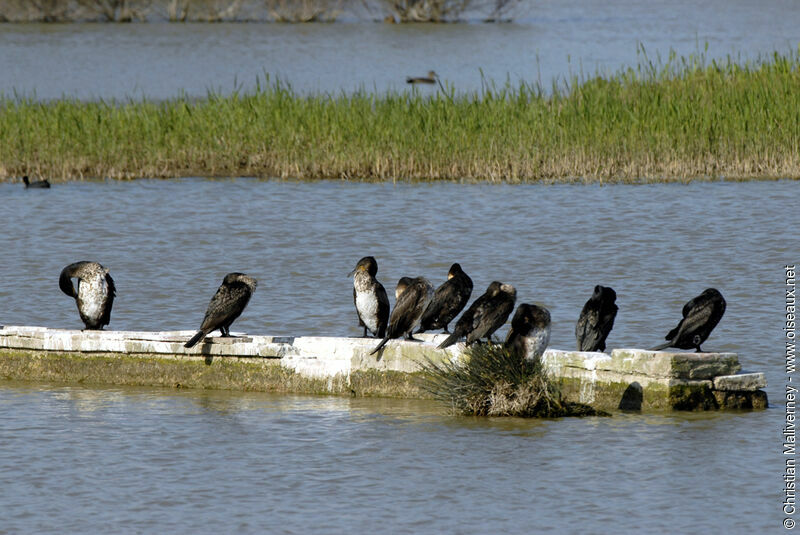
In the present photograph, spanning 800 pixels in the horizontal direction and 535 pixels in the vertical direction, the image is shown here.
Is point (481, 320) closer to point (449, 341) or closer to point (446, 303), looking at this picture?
point (449, 341)

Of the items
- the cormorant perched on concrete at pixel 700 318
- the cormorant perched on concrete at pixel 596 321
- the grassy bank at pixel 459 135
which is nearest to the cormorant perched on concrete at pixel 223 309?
the cormorant perched on concrete at pixel 596 321

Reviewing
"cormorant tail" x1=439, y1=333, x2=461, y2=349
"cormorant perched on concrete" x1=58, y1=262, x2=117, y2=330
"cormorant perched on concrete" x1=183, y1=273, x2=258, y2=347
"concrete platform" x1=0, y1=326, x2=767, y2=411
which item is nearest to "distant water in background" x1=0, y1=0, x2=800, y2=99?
"cormorant perched on concrete" x1=58, y1=262, x2=117, y2=330

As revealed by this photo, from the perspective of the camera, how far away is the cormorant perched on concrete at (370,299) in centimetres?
1030

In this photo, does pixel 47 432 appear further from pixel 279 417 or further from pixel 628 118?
pixel 628 118

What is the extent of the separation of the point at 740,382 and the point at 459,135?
12.3 metres

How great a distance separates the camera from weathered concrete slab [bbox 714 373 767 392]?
30.1 ft

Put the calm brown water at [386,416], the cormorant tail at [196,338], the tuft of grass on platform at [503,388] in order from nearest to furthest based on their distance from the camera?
the calm brown water at [386,416]
the tuft of grass on platform at [503,388]
the cormorant tail at [196,338]

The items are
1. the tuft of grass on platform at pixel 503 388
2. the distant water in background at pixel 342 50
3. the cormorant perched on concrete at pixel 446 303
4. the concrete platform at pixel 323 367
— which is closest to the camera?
the tuft of grass on platform at pixel 503 388

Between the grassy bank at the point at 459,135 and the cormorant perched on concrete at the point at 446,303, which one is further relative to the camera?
the grassy bank at the point at 459,135

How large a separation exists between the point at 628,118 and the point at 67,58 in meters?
28.7

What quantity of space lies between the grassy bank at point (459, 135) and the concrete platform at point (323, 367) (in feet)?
36.7

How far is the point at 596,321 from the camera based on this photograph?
9.99 metres

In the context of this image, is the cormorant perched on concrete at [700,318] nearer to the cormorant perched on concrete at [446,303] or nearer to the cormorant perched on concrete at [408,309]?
the cormorant perched on concrete at [446,303]

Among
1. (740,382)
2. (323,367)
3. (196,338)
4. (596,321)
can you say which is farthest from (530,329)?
(196,338)
